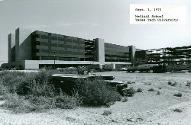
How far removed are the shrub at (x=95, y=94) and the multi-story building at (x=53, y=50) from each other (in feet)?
166

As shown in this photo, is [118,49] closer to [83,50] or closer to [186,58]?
[83,50]

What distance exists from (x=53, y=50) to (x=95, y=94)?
74188 mm

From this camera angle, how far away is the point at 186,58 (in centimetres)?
10762

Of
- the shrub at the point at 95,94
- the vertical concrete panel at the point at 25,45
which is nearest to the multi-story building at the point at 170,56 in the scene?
the vertical concrete panel at the point at 25,45

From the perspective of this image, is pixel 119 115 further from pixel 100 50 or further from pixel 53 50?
pixel 100 50

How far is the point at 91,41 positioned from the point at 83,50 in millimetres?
8544

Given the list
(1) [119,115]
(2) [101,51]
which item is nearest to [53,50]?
(2) [101,51]

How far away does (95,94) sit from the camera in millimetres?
11500

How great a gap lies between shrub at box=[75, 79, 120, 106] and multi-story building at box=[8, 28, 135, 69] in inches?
1988

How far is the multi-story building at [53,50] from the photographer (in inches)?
3076

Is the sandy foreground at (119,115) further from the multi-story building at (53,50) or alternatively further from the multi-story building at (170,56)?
the multi-story building at (170,56)

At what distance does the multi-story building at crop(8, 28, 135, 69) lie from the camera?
A: 78125mm

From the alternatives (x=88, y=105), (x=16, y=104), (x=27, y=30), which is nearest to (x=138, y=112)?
(x=88, y=105)

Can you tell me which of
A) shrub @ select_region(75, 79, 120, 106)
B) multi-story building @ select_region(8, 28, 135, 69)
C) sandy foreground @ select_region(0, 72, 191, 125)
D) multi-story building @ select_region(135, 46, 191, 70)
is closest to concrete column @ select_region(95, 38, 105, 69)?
multi-story building @ select_region(8, 28, 135, 69)
